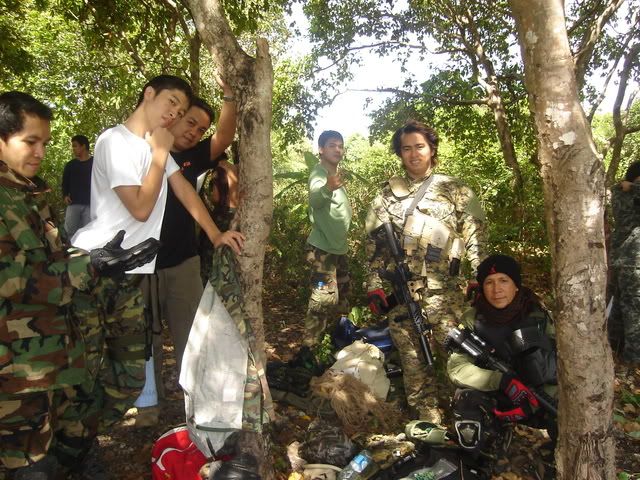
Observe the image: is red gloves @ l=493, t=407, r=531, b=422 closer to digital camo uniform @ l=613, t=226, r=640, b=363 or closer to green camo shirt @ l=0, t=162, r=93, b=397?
green camo shirt @ l=0, t=162, r=93, b=397

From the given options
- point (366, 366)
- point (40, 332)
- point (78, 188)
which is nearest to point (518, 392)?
point (366, 366)

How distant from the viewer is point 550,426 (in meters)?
2.47

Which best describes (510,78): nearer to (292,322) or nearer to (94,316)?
(292,322)

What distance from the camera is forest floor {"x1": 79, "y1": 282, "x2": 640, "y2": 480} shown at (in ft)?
8.23

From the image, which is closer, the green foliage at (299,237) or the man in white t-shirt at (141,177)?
the man in white t-shirt at (141,177)

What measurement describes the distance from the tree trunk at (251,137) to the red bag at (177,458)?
249mm

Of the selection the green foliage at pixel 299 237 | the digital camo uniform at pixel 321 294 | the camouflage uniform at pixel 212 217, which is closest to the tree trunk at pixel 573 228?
the camouflage uniform at pixel 212 217

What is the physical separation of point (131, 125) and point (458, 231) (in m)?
1.97

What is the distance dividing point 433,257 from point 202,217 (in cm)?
146

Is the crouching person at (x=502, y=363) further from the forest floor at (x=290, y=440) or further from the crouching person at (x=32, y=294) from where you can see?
the crouching person at (x=32, y=294)

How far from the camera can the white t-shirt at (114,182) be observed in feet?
6.67

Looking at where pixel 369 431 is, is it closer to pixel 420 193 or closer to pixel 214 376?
pixel 214 376

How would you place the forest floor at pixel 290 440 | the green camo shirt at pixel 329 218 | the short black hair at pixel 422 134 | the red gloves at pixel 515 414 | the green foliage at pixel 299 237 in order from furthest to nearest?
the green foliage at pixel 299 237 → the green camo shirt at pixel 329 218 → the short black hair at pixel 422 134 → the forest floor at pixel 290 440 → the red gloves at pixel 515 414

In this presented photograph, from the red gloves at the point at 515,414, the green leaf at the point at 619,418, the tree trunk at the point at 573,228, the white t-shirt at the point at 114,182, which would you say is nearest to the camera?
the tree trunk at the point at 573,228
